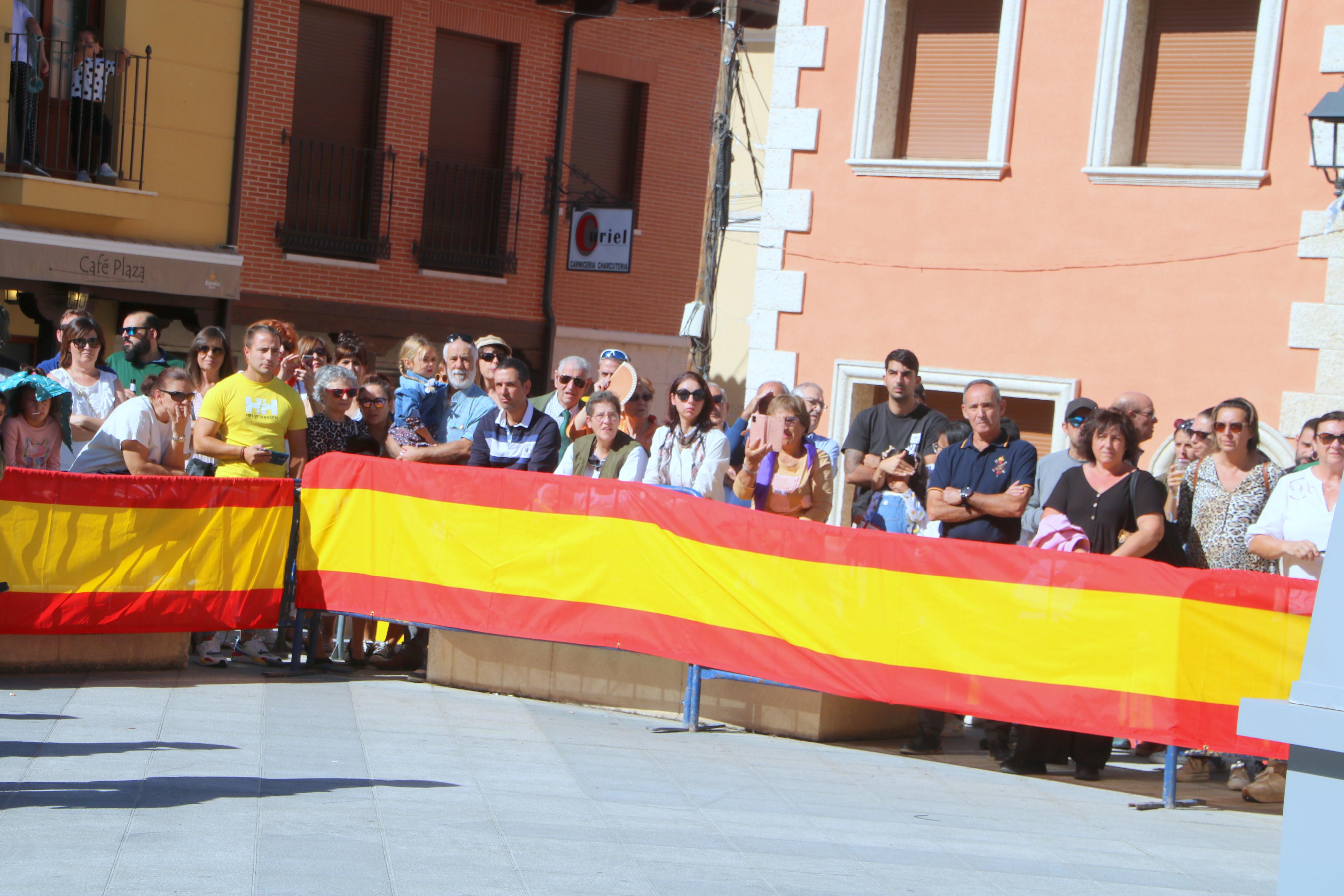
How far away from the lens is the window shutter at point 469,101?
2041 cm

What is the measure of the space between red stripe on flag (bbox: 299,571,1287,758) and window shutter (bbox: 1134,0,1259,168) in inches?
261

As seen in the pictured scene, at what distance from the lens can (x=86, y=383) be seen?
9.86 meters

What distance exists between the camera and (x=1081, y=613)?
7531 mm

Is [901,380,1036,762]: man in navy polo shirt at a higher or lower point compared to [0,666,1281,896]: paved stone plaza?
higher

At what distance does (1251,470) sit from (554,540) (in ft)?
13.0

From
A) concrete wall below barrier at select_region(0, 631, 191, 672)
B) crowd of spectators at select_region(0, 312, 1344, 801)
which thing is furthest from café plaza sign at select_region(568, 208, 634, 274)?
concrete wall below barrier at select_region(0, 631, 191, 672)

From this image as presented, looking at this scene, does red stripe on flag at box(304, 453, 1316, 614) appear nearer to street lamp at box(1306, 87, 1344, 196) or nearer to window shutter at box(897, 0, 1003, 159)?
street lamp at box(1306, 87, 1344, 196)

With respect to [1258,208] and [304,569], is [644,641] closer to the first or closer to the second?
[304,569]

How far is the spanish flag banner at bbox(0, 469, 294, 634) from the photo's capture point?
8422 mm

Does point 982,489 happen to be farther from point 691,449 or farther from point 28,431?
point 28,431

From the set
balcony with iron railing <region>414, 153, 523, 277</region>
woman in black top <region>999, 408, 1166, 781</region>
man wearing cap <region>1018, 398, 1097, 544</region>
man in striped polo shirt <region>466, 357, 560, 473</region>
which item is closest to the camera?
woman in black top <region>999, 408, 1166, 781</region>

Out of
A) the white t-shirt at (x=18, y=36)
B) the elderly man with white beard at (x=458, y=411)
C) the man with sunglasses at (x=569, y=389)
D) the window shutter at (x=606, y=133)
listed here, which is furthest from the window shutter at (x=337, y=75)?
the man with sunglasses at (x=569, y=389)

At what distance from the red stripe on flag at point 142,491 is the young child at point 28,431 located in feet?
0.47

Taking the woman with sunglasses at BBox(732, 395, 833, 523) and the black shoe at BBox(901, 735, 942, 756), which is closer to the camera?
the black shoe at BBox(901, 735, 942, 756)
